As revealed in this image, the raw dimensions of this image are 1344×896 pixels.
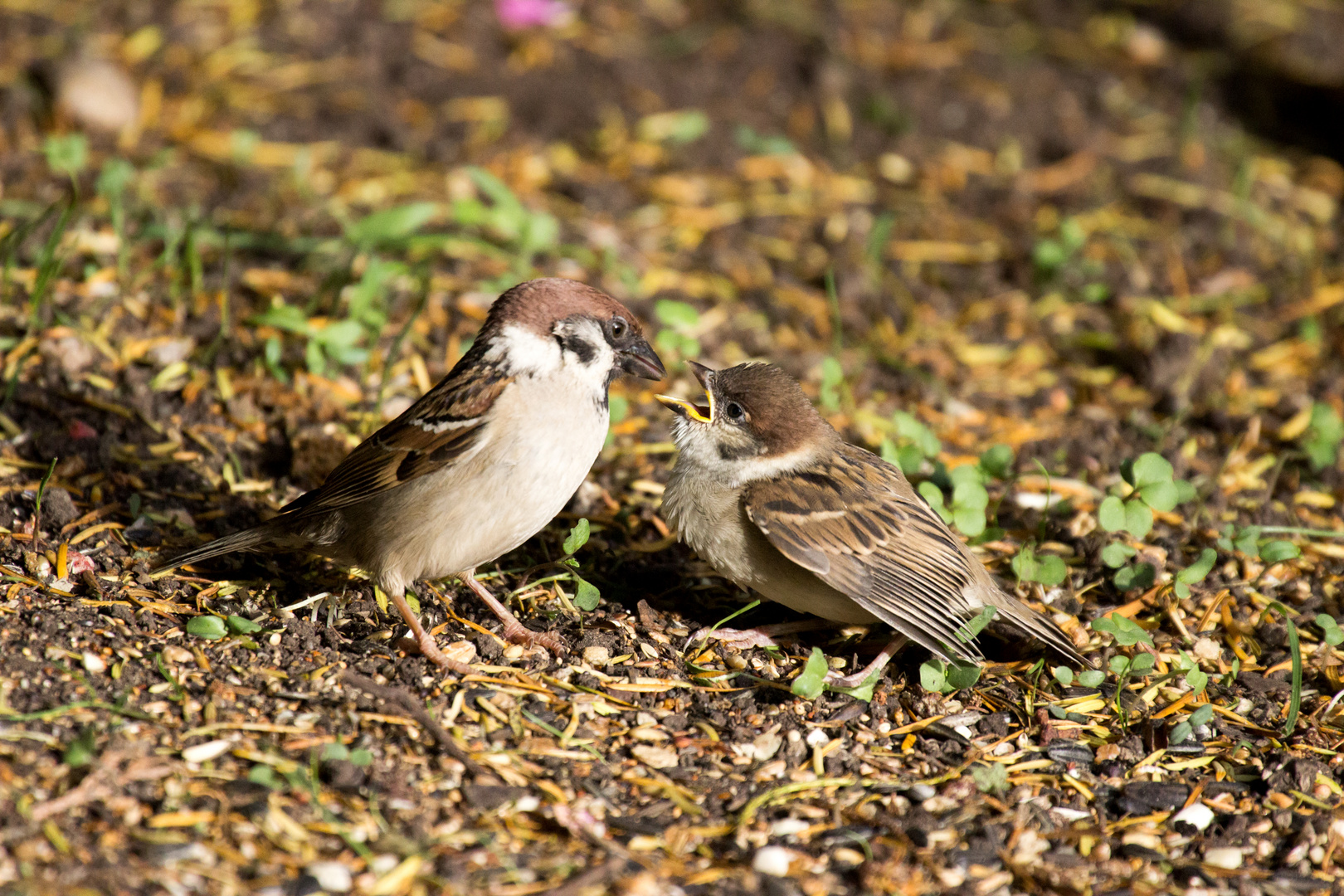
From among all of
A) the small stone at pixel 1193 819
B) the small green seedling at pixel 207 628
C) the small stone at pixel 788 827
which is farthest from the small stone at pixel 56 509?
the small stone at pixel 1193 819

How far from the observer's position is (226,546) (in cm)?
404

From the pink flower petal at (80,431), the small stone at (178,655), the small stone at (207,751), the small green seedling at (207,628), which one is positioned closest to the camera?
the small stone at (207,751)

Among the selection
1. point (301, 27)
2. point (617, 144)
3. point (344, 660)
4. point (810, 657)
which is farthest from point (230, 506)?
point (301, 27)

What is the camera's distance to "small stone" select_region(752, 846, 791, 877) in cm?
323

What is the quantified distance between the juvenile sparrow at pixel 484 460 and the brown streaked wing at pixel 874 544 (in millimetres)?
608

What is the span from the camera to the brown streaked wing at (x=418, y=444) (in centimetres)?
395

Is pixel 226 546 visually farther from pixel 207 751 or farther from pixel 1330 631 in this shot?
pixel 1330 631

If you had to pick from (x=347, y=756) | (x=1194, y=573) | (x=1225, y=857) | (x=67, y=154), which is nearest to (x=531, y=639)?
(x=347, y=756)

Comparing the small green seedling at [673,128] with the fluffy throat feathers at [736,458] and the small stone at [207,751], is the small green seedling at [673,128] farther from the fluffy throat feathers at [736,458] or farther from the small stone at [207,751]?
the small stone at [207,751]

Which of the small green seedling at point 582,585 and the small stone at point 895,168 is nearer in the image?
the small green seedling at point 582,585

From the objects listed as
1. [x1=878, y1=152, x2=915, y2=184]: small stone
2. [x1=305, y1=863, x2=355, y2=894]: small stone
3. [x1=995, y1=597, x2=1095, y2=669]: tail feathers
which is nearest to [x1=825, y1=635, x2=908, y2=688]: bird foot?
[x1=995, y1=597, x2=1095, y2=669]: tail feathers

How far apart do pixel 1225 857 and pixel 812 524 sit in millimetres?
1502

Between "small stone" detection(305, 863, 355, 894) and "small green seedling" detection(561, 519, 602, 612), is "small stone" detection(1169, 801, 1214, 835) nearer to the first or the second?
"small green seedling" detection(561, 519, 602, 612)

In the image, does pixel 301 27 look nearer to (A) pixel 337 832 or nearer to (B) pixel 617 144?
(B) pixel 617 144
